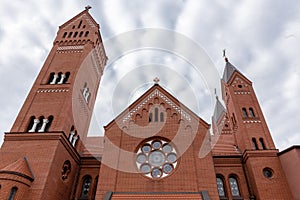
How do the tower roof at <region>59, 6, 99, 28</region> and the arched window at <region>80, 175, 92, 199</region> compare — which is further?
the tower roof at <region>59, 6, 99, 28</region>

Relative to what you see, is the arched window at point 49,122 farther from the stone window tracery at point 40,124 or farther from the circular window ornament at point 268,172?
the circular window ornament at point 268,172

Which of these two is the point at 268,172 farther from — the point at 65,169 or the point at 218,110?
the point at 218,110

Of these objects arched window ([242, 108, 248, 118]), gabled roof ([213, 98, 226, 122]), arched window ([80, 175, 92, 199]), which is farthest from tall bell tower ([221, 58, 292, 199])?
gabled roof ([213, 98, 226, 122])

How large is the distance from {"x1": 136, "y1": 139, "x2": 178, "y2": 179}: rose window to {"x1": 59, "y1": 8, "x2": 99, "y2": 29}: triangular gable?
14776 mm

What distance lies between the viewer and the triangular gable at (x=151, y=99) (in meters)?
16.0

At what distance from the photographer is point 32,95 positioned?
17562 millimetres

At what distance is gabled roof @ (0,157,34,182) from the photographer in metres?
12.0

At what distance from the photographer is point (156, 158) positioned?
14695 mm

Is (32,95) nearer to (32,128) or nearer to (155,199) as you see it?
(32,128)

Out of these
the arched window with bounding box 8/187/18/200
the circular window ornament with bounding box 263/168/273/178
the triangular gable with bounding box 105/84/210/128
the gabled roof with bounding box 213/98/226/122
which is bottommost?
the arched window with bounding box 8/187/18/200

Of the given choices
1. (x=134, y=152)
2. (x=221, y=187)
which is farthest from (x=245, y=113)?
(x=134, y=152)

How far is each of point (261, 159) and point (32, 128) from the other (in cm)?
1625

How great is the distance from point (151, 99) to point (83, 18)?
43.9ft

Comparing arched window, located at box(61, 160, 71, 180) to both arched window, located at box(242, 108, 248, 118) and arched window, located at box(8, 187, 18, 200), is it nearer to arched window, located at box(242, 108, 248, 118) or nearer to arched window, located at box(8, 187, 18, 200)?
arched window, located at box(8, 187, 18, 200)
